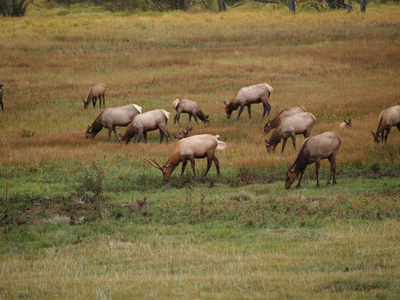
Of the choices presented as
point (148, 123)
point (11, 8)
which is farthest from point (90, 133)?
point (11, 8)

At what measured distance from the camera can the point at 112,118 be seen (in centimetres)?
2120

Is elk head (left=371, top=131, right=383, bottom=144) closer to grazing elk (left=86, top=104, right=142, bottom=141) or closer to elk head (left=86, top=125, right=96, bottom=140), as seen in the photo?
grazing elk (left=86, top=104, right=142, bottom=141)

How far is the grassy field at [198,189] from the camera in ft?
24.5

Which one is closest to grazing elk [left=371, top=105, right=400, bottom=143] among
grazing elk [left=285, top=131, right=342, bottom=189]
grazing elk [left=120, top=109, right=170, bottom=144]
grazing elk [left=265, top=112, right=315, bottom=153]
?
grazing elk [left=265, top=112, right=315, bottom=153]

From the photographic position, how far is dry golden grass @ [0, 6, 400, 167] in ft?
66.3

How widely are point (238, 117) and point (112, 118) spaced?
5.59 meters

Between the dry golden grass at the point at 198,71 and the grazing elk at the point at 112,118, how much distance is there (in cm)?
46

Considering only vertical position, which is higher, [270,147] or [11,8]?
[11,8]

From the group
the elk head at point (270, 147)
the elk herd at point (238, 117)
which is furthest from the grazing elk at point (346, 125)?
the elk head at point (270, 147)

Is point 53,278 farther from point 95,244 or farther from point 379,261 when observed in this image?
point 379,261

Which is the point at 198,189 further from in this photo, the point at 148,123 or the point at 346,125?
the point at 346,125

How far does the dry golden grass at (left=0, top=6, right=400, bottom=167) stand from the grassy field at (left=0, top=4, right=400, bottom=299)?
0.16m

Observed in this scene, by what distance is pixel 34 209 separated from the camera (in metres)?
12.8

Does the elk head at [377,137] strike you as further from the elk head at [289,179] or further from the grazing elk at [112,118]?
the grazing elk at [112,118]
